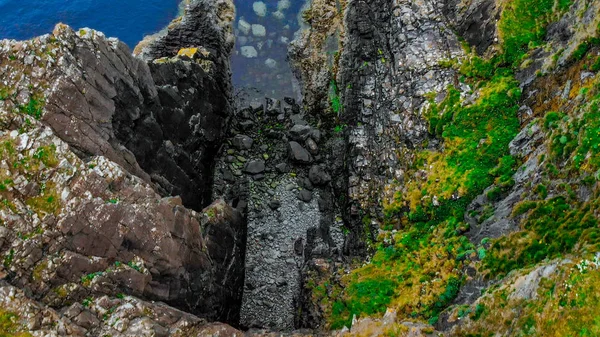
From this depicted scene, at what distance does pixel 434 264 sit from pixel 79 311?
19154mm

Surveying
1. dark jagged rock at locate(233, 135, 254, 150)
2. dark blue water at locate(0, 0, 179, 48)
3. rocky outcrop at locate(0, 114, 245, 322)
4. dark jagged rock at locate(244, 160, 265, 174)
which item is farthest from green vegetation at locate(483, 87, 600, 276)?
dark blue water at locate(0, 0, 179, 48)

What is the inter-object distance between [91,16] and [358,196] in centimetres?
4419

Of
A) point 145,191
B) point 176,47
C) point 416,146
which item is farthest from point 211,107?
point 416,146

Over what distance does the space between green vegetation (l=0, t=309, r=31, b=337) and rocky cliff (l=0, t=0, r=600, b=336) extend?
0.21 feet

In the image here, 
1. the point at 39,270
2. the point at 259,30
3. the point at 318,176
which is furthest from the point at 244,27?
the point at 39,270

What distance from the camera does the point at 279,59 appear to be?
52.8 m

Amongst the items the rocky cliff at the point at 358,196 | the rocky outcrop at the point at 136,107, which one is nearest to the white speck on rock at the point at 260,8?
the rocky outcrop at the point at 136,107

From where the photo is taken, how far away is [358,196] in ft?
118

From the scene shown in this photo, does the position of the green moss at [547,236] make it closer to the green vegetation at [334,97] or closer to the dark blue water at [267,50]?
the green vegetation at [334,97]

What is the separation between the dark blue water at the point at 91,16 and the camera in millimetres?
52094

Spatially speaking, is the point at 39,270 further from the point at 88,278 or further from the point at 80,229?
the point at 80,229

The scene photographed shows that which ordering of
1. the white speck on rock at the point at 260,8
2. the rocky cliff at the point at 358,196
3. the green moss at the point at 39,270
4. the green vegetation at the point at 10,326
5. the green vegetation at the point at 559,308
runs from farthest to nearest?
1. the white speck on rock at the point at 260,8
2. the green moss at the point at 39,270
3. the rocky cliff at the point at 358,196
4. the green vegetation at the point at 10,326
5. the green vegetation at the point at 559,308

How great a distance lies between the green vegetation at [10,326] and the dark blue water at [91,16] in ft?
134

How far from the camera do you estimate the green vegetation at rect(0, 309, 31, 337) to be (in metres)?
18.0
